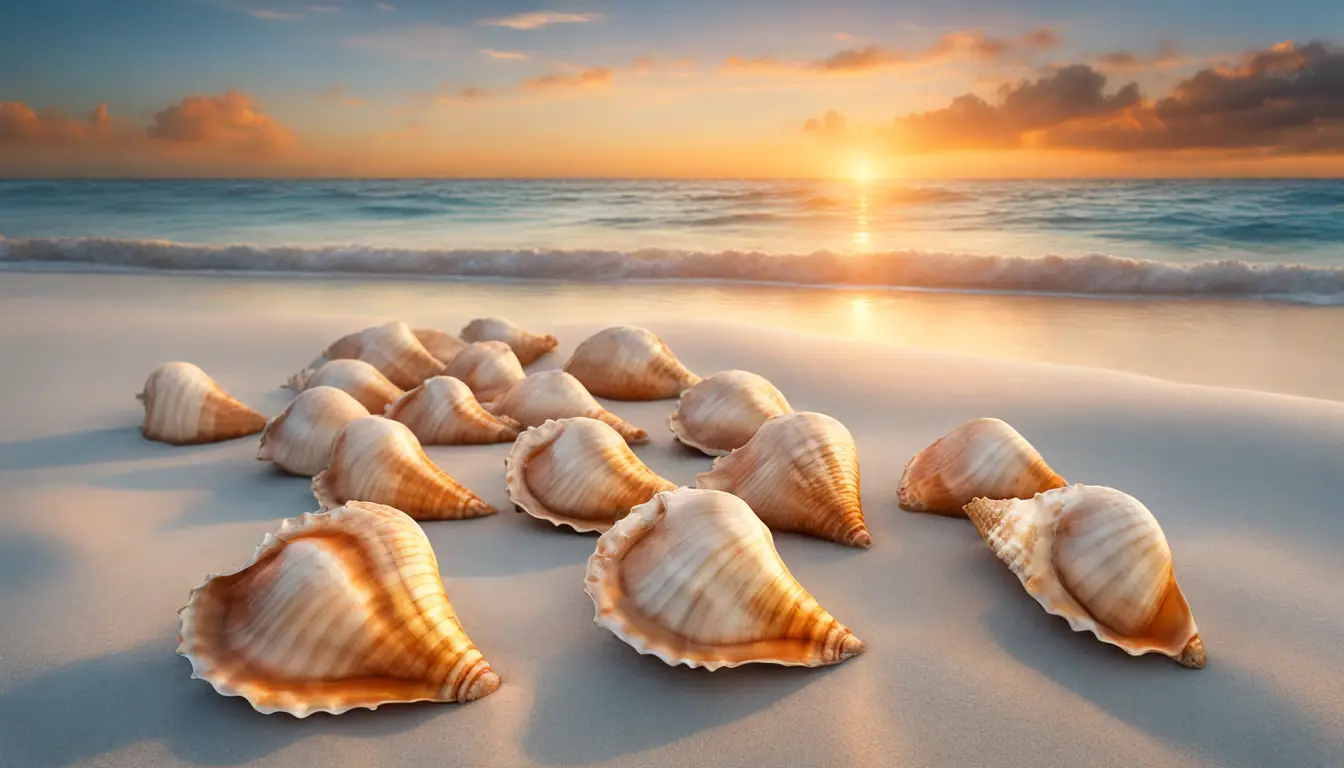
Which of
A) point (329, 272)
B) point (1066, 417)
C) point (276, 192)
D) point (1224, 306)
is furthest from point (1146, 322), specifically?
point (276, 192)

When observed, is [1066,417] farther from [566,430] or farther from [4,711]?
[4,711]

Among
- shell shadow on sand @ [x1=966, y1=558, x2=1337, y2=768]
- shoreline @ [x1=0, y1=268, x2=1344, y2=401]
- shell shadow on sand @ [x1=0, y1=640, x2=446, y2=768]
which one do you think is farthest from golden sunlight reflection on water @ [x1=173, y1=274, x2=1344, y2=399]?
shell shadow on sand @ [x1=0, y1=640, x2=446, y2=768]

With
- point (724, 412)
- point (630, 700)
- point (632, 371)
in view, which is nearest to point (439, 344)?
point (632, 371)

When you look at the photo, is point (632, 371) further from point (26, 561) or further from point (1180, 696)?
point (1180, 696)

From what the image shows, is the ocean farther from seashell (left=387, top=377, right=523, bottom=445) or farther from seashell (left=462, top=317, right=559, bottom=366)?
seashell (left=387, top=377, right=523, bottom=445)

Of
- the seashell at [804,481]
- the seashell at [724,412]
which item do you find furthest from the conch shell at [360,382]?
the seashell at [804,481]

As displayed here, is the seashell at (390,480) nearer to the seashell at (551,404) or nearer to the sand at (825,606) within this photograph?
the sand at (825,606)
